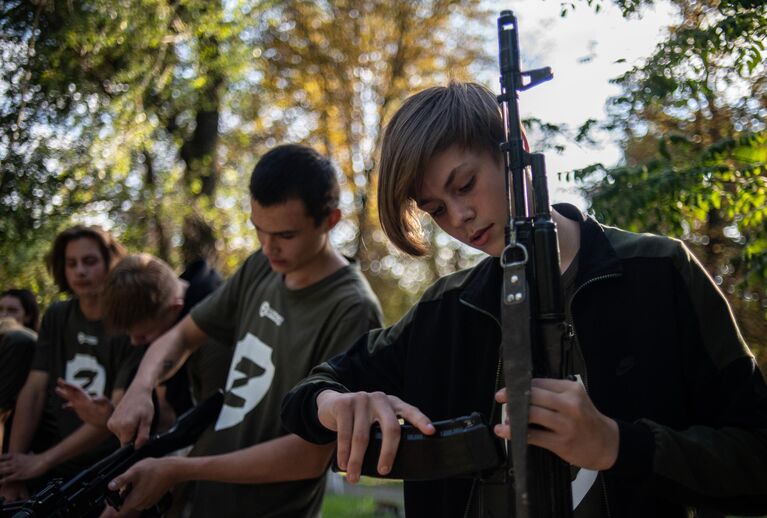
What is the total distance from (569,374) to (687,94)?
1.60 meters

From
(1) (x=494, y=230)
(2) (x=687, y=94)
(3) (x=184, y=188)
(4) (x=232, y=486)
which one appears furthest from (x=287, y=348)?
(3) (x=184, y=188)

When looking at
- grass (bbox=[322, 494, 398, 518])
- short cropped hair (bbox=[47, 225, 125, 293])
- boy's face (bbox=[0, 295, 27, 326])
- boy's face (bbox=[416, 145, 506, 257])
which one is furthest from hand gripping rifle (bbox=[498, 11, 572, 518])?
grass (bbox=[322, 494, 398, 518])

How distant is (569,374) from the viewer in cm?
170

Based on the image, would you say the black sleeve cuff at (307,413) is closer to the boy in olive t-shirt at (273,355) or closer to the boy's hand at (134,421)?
the boy in olive t-shirt at (273,355)

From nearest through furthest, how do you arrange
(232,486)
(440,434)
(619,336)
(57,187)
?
(440,434) → (619,336) → (232,486) → (57,187)

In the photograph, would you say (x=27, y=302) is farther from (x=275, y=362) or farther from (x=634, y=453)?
(x=634, y=453)

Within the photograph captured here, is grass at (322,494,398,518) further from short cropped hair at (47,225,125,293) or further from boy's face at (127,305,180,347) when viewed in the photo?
boy's face at (127,305,180,347)

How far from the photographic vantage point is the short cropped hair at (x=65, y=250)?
16.4 ft

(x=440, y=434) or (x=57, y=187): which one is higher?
(x=57, y=187)

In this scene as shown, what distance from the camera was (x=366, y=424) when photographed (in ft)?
6.16

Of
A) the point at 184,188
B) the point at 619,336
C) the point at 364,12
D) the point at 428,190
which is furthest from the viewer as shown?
the point at 364,12

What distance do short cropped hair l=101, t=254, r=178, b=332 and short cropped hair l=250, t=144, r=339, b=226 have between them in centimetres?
96

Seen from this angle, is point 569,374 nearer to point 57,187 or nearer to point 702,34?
point 702,34

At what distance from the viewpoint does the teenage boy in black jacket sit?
169 centimetres
